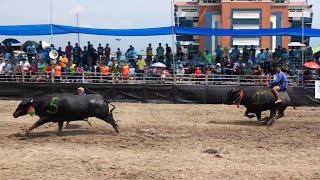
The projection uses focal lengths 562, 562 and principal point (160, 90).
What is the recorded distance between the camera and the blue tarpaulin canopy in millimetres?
22094

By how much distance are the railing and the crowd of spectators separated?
209 mm

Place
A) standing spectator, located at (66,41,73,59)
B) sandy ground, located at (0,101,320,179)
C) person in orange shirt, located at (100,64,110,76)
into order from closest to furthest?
sandy ground, located at (0,101,320,179), person in orange shirt, located at (100,64,110,76), standing spectator, located at (66,41,73,59)

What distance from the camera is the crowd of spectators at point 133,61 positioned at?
22.6 meters

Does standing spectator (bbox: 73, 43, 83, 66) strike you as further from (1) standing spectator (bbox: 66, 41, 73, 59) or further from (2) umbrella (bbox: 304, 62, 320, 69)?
(2) umbrella (bbox: 304, 62, 320, 69)

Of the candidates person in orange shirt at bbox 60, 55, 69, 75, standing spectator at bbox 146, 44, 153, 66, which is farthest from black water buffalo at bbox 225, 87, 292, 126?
person in orange shirt at bbox 60, 55, 69, 75

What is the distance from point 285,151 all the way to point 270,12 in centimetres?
5219

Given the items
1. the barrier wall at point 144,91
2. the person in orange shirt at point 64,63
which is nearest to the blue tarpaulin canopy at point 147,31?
the person in orange shirt at point 64,63

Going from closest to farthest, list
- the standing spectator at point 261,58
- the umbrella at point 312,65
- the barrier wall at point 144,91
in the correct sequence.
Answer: the umbrella at point 312,65 < the barrier wall at point 144,91 < the standing spectator at point 261,58

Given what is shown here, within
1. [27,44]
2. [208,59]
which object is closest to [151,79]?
[208,59]

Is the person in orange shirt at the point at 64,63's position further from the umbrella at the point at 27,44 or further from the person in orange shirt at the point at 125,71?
the umbrella at the point at 27,44

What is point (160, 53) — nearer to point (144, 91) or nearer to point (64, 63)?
point (144, 91)

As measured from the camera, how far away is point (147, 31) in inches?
902

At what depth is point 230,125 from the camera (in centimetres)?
1535

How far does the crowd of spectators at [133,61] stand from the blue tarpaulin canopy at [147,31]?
3.22 ft
